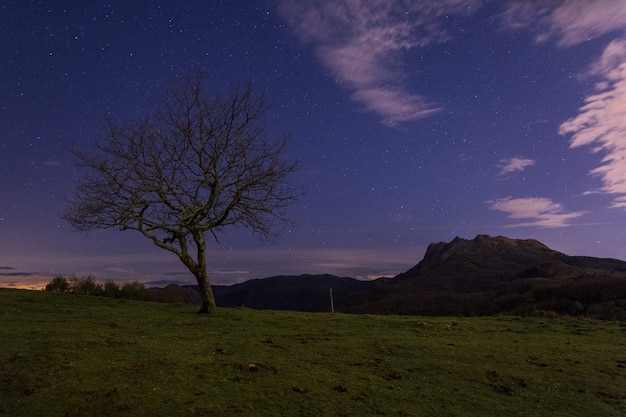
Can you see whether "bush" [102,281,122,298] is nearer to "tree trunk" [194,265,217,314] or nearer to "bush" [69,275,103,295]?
"bush" [69,275,103,295]

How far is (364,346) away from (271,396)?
6751 mm

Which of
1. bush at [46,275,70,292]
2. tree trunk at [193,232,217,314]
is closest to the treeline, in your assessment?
bush at [46,275,70,292]

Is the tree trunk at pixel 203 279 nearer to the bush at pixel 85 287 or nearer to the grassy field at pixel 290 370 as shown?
the grassy field at pixel 290 370

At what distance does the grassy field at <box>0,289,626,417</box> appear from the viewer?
8984mm

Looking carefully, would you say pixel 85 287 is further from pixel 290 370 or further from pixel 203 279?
pixel 290 370

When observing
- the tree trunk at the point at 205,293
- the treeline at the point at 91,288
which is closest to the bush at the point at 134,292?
the treeline at the point at 91,288

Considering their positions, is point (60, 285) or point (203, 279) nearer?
point (203, 279)

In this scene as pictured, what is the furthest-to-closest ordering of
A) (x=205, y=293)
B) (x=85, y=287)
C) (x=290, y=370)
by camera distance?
(x=85, y=287) < (x=205, y=293) < (x=290, y=370)

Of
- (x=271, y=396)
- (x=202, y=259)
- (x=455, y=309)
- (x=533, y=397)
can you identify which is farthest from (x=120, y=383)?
(x=455, y=309)

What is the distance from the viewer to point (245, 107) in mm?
27891

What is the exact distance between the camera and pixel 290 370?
37.7 feet

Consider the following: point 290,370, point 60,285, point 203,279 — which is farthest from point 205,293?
point 60,285

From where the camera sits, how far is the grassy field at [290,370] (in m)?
8.98

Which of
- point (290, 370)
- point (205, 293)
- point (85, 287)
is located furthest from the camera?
point (85, 287)
